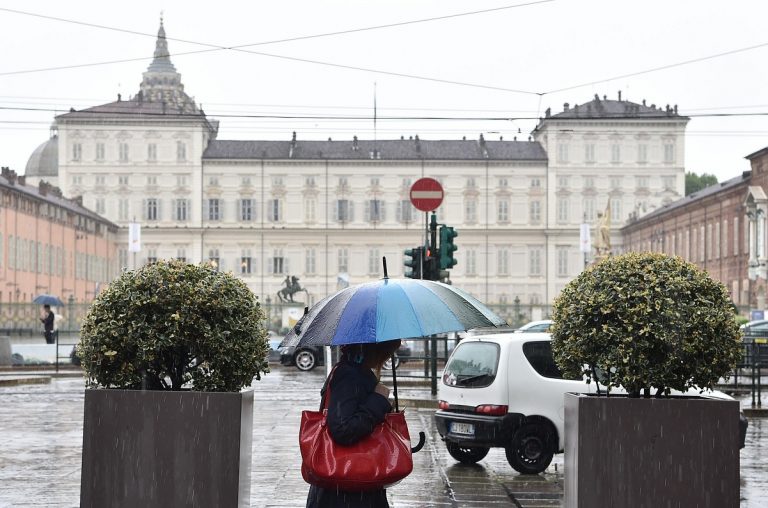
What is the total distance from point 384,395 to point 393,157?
101100 millimetres

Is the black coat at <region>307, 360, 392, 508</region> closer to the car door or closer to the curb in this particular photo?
the car door

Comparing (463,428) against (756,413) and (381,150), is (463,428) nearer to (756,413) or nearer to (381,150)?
(756,413)

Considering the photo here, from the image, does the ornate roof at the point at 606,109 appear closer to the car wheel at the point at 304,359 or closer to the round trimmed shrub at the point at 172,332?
the car wheel at the point at 304,359

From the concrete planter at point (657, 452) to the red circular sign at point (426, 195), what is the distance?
1527cm

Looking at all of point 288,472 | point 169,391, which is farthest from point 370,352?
point 288,472

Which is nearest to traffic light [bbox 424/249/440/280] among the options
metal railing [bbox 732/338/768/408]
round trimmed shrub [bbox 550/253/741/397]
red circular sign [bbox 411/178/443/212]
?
red circular sign [bbox 411/178/443/212]

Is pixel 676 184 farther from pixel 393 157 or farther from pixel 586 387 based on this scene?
pixel 586 387

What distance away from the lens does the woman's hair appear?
19.3ft

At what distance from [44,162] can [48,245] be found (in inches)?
2059

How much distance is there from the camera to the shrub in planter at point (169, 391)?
22.3 feet

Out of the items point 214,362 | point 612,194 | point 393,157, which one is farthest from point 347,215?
point 214,362

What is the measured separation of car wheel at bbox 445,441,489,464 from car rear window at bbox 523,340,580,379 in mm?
1074

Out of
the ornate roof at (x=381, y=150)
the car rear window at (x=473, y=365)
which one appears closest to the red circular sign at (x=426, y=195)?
the car rear window at (x=473, y=365)

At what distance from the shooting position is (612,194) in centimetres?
10719
